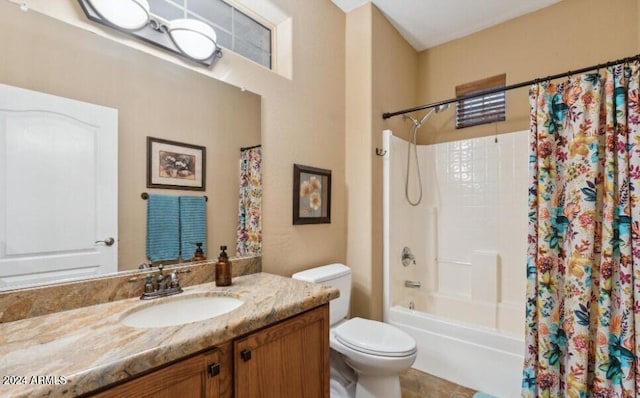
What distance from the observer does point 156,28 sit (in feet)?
4.26

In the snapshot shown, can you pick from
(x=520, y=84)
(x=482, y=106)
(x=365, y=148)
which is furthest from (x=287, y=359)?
(x=482, y=106)

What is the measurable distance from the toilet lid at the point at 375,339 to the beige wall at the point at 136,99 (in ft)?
2.72

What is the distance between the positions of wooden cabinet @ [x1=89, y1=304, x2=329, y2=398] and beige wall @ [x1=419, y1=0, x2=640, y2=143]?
2315 millimetres

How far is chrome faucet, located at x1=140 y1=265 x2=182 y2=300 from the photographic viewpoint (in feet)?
3.89

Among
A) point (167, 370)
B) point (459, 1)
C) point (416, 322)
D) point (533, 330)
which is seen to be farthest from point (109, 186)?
point (459, 1)

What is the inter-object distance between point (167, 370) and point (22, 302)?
0.58 meters

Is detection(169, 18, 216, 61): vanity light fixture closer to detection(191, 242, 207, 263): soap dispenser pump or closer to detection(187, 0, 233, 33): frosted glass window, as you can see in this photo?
detection(187, 0, 233, 33): frosted glass window

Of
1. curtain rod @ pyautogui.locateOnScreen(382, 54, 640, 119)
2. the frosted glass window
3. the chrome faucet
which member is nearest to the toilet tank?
the chrome faucet

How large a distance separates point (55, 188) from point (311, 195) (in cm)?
131

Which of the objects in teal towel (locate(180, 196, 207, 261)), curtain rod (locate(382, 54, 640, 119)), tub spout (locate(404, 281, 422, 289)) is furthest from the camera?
tub spout (locate(404, 281, 422, 289))

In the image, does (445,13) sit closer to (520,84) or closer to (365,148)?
(520,84)

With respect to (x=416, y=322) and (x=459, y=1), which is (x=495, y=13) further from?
(x=416, y=322)

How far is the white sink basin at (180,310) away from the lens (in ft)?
3.54

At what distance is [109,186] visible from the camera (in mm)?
1157
